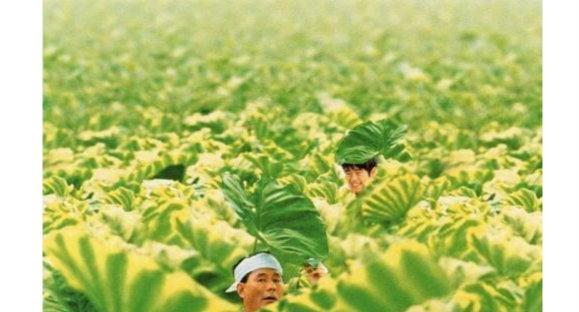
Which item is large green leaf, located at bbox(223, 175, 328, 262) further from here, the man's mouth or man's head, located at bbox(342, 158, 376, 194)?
man's head, located at bbox(342, 158, 376, 194)

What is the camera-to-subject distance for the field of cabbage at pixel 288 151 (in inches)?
61.8

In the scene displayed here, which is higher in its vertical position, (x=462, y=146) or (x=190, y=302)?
(x=462, y=146)

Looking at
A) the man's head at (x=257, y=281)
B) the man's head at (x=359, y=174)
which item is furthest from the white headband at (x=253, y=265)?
the man's head at (x=359, y=174)

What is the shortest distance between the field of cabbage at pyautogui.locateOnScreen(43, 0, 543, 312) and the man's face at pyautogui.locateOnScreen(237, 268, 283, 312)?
0.09ft

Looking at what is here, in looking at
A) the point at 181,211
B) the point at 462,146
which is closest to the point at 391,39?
the point at 462,146

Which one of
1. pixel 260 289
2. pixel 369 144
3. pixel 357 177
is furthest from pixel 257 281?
pixel 369 144

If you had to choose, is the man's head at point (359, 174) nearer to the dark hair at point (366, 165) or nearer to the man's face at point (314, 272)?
the dark hair at point (366, 165)

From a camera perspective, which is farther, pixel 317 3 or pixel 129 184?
pixel 317 3

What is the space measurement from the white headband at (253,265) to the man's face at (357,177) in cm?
35

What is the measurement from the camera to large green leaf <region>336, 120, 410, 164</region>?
7.39 feet

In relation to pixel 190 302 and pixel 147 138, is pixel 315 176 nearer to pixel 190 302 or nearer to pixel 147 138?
pixel 147 138

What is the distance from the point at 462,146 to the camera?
252 cm

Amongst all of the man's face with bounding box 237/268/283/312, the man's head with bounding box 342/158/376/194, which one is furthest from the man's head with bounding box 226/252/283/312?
the man's head with bounding box 342/158/376/194

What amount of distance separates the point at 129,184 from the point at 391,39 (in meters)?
0.84
